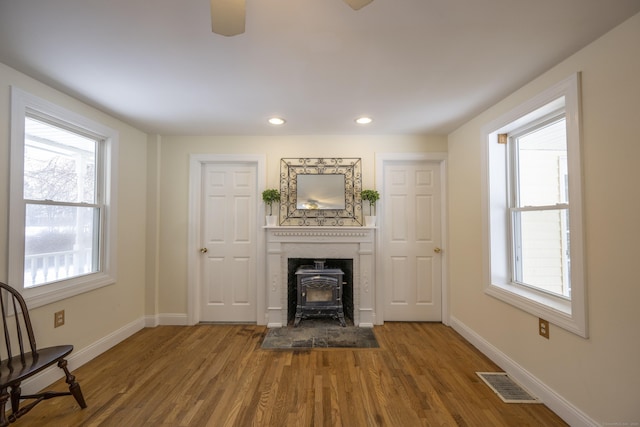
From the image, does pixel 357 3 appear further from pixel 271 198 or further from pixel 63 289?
pixel 63 289

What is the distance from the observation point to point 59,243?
7.45 ft

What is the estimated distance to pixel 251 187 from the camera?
336 centimetres

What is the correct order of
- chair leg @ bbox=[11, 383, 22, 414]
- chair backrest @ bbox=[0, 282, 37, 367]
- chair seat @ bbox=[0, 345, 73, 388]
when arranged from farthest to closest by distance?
1. chair backrest @ bbox=[0, 282, 37, 367]
2. chair leg @ bbox=[11, 383, 22, 414]
3. chair seat @ bbox=[0, 345, 73, 388]

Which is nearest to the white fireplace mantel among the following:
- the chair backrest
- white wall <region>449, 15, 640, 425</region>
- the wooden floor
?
the wooden floor

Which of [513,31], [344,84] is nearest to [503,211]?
[513,31]

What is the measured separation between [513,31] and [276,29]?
1.30m

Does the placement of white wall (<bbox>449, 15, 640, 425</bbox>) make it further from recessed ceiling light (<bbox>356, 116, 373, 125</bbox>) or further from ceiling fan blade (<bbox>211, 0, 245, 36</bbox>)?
ceiling fan blade (<bbox>211, 0, 245, 36</bbox>)

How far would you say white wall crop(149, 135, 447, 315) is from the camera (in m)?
3.26

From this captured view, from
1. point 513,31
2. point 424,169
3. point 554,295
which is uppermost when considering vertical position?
point 513,31

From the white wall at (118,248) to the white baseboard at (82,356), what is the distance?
40 mm

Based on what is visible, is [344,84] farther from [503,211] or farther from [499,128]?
[503,211]

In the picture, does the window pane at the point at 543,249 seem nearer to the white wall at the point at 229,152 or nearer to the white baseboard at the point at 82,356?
the white wall at the point at 229,152

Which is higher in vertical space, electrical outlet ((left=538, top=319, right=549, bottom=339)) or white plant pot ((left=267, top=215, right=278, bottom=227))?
white plant pot ((left=267, top=215, right=278, bottom=227))

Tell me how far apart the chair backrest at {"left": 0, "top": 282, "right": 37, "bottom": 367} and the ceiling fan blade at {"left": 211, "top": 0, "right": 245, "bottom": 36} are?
6.86 feet
